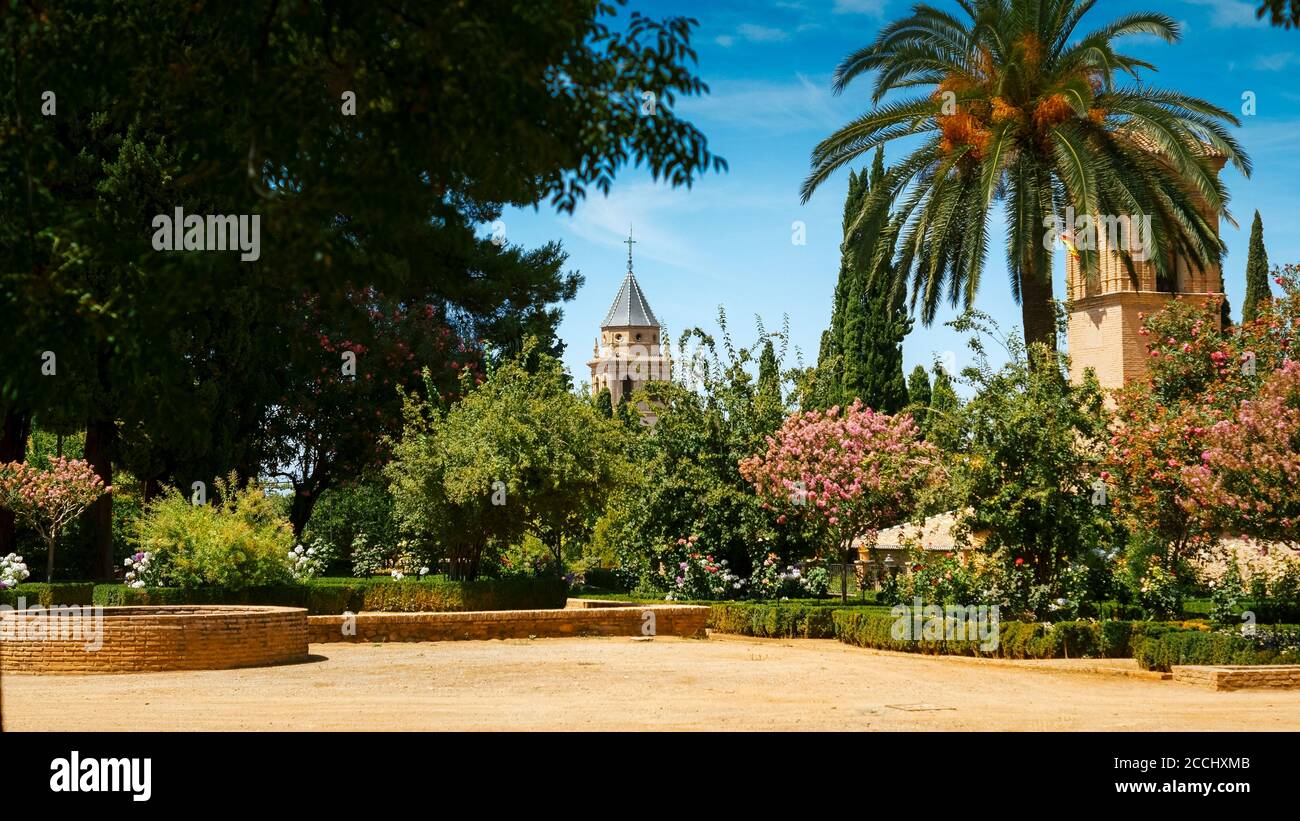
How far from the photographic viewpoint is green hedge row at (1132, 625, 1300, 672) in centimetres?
1664

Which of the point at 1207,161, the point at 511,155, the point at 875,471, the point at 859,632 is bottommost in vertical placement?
the point at 859,632

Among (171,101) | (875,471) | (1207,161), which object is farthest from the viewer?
(875,471)

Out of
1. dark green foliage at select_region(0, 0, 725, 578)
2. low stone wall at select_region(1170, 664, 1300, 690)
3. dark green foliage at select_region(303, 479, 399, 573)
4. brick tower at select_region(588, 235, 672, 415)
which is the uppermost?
brick tower at select_region(588, 235, 672, 415)

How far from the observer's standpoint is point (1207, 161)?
2302 cm

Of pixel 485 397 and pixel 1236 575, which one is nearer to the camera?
pixel 1236 575

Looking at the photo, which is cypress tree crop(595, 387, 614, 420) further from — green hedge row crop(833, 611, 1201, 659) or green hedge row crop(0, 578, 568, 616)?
green hedge row crop(833, 611, 1201, 659)

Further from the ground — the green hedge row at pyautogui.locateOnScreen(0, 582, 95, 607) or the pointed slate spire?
the pointed slate spire

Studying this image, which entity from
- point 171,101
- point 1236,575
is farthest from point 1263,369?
point 171,101

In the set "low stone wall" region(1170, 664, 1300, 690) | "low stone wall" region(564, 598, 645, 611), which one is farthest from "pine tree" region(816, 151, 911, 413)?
"low stone wall" region(1170, 664, 1300, 690)

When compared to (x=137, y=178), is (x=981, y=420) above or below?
below

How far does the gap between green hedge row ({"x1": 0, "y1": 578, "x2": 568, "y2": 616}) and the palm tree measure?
9.37 metres

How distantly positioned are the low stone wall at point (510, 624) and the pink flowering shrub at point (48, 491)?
24.4 ft
